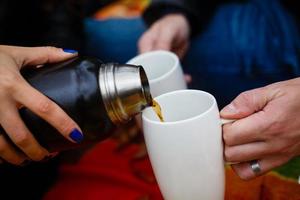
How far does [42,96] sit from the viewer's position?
49 cm

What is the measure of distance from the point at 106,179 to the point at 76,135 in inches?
11.2

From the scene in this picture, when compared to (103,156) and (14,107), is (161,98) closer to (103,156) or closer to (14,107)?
(14,107)

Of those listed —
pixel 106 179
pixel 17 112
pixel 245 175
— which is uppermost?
pixel 17 112

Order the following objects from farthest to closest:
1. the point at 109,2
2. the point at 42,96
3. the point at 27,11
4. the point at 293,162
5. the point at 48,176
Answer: the point at 109,2, the point at 27,11, the point at 48,176, the point at 293,162, the point at 42,96

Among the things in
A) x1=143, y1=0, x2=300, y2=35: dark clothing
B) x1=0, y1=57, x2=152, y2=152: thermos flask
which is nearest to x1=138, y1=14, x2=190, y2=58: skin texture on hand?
x1=143, y1=0, x2=300, y2=35: dark clothing

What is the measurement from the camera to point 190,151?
1.56 ft

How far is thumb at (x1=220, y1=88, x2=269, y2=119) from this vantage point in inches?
19.7

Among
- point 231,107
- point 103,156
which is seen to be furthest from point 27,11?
point 231,107

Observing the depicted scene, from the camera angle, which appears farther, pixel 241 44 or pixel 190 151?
pixel 241 44

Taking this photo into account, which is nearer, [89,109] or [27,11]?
[89,109]

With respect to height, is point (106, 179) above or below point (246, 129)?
below

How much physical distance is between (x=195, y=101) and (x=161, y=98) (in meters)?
0.04

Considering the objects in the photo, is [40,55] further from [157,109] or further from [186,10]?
[186,10]

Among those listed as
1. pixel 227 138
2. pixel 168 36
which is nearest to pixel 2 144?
pixel 227 138
